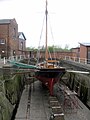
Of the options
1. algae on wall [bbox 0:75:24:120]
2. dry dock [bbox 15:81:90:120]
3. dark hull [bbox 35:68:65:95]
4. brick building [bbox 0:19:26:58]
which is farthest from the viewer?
brick building [bbox 0:19:26:58]

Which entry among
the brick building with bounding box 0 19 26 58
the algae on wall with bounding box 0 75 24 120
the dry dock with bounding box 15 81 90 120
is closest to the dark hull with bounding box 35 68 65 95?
the dry dock with bounding box 15 81 90 120

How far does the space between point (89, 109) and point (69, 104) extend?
1593 mm

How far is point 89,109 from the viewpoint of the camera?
52.5 feet

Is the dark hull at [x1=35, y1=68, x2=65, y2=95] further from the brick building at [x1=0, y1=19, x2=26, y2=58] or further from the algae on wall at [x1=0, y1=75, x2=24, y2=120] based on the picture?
the brick building at [x1=0, y1=19, x2=26, y2=58]

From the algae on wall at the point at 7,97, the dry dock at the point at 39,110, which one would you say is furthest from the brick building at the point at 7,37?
the algae on wall at the point at 7,97

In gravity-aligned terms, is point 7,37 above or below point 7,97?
above

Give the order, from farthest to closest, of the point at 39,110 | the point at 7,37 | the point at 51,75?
the point at 7,37, the point at 51,75, the point at 39,110

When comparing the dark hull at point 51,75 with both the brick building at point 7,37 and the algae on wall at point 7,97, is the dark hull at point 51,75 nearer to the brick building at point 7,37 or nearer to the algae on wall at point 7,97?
the algae on wall at point 7,97

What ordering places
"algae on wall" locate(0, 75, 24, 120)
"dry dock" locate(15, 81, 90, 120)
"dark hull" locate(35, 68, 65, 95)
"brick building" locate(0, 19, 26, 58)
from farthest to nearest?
"brick building" locate(0, 19, 26, 58), "dark hull" locate(35, 68, 65, 95), "dry dock" locate(15, 81, 90, 120), "algae on wall" locate(0, 75, 24, 120)

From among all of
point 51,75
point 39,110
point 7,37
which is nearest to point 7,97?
point 39,110

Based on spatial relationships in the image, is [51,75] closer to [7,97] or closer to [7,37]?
[7,97]

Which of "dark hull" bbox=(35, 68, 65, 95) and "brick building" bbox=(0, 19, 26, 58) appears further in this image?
"brick building" bbox=(0, 19, 26, 58)

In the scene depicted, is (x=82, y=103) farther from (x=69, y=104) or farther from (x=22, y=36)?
(x=22, y=36)

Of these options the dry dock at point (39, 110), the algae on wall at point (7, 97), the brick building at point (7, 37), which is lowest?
the dry dock at point (39, 110)
